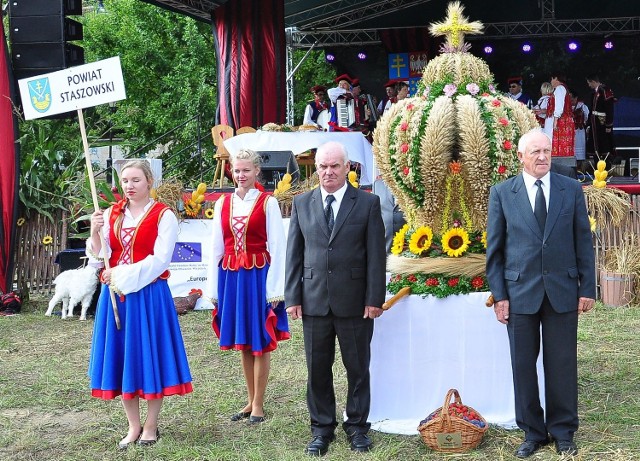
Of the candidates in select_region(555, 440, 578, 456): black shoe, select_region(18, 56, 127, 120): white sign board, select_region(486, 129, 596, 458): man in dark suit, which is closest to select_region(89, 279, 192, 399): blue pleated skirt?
select_region(18, 56, 127, 120): white sign board

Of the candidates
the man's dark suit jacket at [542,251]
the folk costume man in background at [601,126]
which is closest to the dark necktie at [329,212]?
the man's dark suit jacket at [542,251]

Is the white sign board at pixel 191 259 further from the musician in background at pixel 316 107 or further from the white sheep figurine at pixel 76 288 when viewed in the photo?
the musician in background at pixel 316 107

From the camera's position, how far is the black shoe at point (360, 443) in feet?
15.2

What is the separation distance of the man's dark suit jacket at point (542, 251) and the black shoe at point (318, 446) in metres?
1.13

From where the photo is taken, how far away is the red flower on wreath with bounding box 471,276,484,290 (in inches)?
195

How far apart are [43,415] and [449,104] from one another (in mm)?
3128

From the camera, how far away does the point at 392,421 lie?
504cm

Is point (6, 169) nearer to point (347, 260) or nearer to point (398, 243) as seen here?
point (398, 243)

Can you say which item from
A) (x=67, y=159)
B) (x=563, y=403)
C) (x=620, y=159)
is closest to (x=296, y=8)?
(x=620, y=159)

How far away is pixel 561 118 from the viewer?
14.5 metres

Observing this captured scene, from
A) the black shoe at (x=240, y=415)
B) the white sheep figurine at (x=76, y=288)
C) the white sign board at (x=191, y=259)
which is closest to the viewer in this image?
the black shoe at (x=240, y=415)

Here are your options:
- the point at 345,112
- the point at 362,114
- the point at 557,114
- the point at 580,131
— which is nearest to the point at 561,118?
the point at 557,114

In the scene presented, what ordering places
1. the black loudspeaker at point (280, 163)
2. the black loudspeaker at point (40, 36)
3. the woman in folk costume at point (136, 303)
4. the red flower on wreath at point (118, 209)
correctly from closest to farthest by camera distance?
the woman in folk costume at point (136, 303)
the red flower on wreath at point (118, 209)
the black loudspeaker at point (40, 36)
the black loudspeaker at point (280, 163)

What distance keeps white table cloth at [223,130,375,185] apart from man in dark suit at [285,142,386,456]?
23.6 feet
